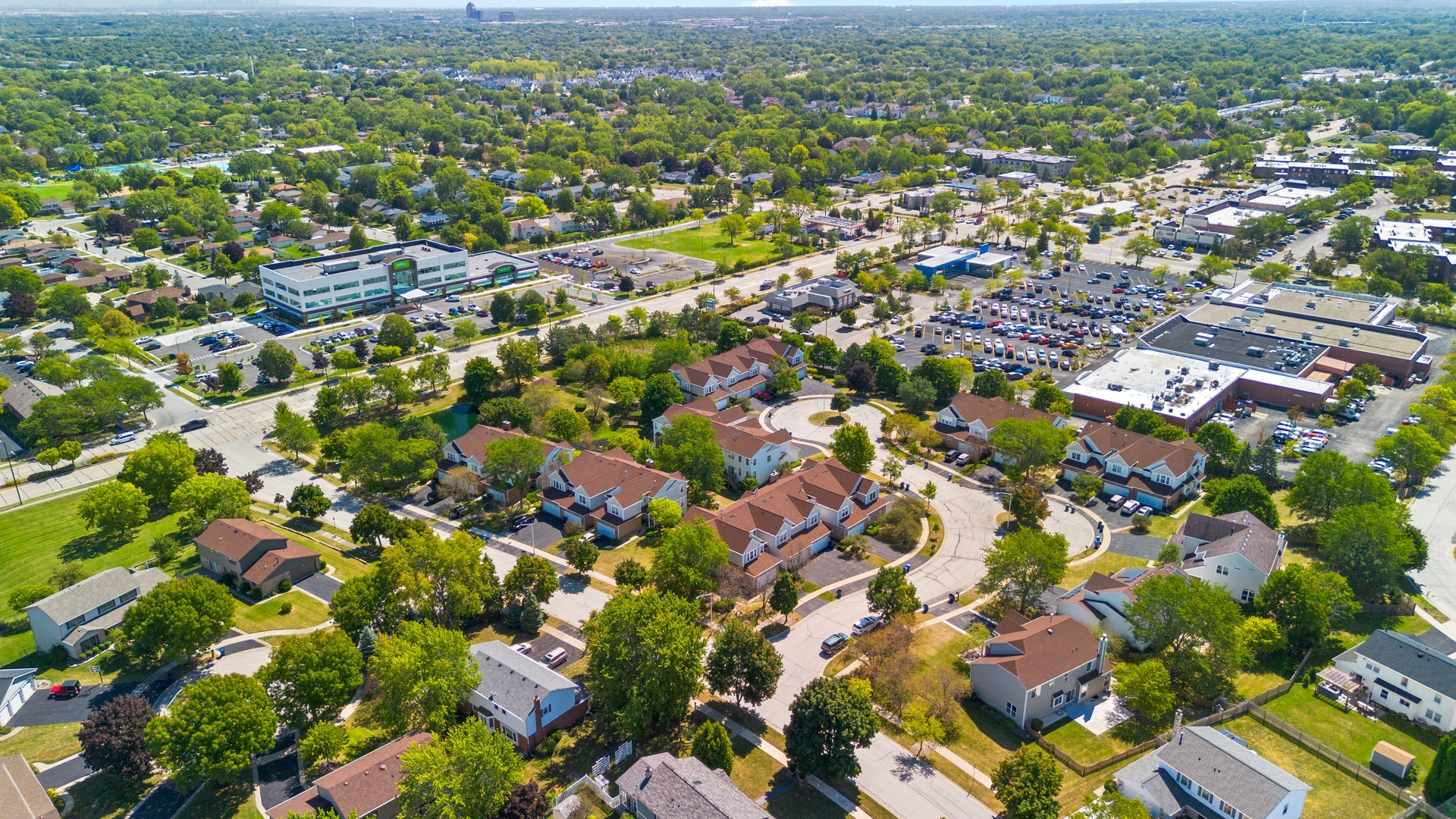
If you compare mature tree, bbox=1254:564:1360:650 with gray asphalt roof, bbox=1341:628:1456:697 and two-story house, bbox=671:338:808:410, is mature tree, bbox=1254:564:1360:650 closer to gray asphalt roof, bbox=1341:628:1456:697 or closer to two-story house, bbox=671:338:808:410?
gray asphalt roof, bbox=1341:628:1456:697

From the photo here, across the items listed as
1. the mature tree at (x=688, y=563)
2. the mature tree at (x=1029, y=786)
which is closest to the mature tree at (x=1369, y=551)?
the mature tree at (x=1029, y=786)

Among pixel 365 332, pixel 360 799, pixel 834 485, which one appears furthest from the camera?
pixel 365 332

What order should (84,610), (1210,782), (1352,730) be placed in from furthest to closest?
(84,610) < (1352,730) < (1210,782)

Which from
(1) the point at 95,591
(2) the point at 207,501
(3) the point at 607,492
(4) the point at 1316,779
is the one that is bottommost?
(4) the point at 1316,779

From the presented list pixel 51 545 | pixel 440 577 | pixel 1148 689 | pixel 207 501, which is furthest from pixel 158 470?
pixel 1148 689

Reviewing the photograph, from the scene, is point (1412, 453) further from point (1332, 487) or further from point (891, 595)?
point (891, 595)

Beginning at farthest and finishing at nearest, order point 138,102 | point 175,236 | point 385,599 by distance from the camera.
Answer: point 138,102
point 175,236
point 385,599

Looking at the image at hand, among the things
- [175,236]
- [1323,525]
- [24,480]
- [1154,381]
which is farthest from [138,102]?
[1323,525]

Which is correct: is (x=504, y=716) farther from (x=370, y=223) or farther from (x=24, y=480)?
(x=370, y=223)
